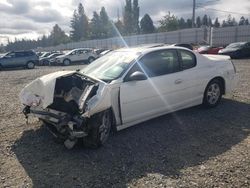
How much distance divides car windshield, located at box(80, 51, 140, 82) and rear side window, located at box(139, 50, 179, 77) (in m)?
0.26

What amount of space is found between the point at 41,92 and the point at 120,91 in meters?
1.32

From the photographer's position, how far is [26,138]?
18.1ft

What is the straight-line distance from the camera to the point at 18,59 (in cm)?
2769

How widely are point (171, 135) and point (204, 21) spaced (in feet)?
395

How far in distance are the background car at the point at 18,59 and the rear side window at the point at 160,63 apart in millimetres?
23936

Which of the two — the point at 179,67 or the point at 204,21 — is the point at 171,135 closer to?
the point at 179,67

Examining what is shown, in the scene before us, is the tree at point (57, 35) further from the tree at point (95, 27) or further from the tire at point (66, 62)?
the tire at point (66, 62)

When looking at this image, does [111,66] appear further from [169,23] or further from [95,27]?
[95,27]

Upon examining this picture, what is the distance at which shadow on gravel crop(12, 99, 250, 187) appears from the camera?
4.06 meters

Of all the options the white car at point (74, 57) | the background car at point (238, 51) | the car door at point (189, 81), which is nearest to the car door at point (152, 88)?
the car door at point (189, 81)

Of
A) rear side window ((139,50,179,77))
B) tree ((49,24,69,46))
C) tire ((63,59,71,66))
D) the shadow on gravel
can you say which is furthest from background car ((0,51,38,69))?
tree ((49,24,69,46))

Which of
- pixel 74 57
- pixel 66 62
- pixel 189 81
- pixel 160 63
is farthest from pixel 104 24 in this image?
pixel 160 63

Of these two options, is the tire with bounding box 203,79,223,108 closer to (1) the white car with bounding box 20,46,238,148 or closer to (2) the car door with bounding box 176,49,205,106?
(1) the white car with bounding box 20,46,238,148

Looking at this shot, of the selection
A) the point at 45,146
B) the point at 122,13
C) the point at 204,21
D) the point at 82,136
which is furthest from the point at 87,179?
the point at 204,21
